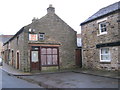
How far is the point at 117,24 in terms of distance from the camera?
46.5 ft

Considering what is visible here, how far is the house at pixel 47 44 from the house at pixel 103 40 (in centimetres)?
234

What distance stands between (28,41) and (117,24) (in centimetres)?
983

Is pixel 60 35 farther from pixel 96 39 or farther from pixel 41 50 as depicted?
pixel 96 39

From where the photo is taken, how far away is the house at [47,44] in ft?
58.2

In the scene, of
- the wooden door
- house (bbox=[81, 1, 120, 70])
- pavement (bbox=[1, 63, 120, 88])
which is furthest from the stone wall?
the wooden door

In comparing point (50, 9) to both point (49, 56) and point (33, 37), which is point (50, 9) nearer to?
point (33, 37)

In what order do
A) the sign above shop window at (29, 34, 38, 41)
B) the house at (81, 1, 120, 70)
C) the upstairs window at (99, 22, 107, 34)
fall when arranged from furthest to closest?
the sign above shop window at (29, 34, 38, 41)
the upstairs window at (99, 22, 107, 34)
the house at (81, 1, 120, 70)

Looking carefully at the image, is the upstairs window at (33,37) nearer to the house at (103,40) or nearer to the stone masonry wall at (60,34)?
the stone masonry wall at (60,34)

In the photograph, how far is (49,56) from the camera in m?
18.8

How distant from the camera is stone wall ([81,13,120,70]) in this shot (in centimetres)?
1432

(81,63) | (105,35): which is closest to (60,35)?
(81,63)

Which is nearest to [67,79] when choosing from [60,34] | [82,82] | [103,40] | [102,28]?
[82,82]

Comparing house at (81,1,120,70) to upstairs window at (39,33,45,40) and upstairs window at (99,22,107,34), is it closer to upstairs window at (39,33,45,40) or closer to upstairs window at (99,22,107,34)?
upstairs window at (99,22,107,34)

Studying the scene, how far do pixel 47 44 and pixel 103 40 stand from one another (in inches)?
263
